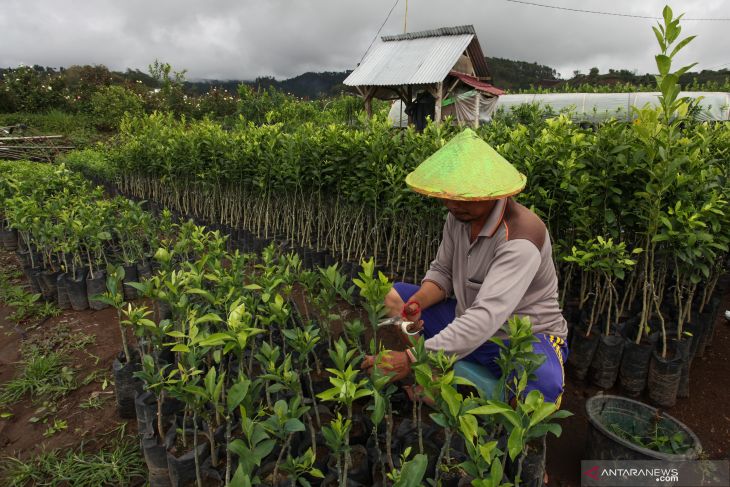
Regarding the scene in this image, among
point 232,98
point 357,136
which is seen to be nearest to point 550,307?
point 357,136

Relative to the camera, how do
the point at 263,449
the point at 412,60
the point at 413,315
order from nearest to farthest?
the point at 263,449
the point at 413,315
the point at 412,60

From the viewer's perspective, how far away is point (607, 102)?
17.8 m

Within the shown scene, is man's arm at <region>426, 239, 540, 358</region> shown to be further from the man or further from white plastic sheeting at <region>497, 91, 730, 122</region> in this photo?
white plastic sheeting at <region>497, 91, 730, 122</region>

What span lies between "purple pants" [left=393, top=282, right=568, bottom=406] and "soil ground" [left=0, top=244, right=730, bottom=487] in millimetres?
555

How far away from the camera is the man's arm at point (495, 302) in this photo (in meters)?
1.99

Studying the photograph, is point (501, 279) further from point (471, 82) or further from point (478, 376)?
point (471, 82)

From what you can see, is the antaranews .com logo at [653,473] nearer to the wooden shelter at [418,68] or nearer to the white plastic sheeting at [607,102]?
the wooden shelter at [418,68]

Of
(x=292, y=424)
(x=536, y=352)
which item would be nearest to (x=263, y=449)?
(x=292, y=424)

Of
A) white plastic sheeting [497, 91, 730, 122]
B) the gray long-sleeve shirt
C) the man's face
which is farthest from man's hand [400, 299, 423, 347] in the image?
white plastic sheeting [497, 91, 730, 122]

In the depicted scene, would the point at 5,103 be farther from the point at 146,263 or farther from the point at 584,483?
the point at 584,483

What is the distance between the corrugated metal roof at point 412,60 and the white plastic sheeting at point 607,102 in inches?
158

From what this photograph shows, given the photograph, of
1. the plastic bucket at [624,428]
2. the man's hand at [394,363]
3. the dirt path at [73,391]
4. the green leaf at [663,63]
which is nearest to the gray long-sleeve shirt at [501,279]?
the man's hand at [394,363]

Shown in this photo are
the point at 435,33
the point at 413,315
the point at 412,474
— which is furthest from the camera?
the point at 435,33

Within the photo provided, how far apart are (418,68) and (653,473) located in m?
14.3
